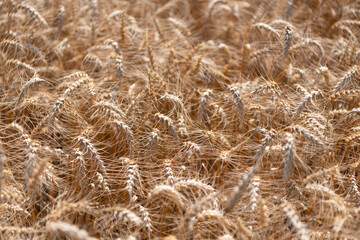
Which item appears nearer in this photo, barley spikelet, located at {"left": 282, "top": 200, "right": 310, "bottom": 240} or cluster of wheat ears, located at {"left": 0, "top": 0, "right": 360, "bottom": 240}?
barley spikelet, located at {"left": 282, "top": 200, "right": 310, "bottom": 240}

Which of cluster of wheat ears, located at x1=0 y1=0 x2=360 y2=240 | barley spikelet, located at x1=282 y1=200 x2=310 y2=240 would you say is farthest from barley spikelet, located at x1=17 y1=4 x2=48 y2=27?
barley spikelet, located at x1=282 y1=200 x2=310 y2=240

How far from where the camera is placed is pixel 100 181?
199 centimetres

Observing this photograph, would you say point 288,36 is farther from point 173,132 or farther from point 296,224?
point 296,224

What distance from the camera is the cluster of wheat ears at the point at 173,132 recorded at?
1831mm

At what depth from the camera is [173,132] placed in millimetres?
2160

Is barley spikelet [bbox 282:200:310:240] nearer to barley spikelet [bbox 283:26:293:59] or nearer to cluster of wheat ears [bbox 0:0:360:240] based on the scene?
cluster of wheat ears [bbox 0:0:360:240]

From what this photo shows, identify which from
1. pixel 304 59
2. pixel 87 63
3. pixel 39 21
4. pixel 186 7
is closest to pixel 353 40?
pixel 304 59

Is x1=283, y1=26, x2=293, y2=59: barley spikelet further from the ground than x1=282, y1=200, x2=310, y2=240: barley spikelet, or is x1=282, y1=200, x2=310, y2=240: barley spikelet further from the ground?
x1=283, y1=26, x2=293, y2=59: barley spikelet

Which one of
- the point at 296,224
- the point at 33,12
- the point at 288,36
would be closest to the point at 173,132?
the point at 296,224

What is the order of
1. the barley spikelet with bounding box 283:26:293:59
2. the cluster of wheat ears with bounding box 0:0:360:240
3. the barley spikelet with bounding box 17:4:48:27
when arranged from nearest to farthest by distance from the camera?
the cluster of wheat ears with bounding box 0:0:360:240
the barley spikelet with bounding box 283:26:293:59
the barley spikelet with bounding box 17:4:48:27

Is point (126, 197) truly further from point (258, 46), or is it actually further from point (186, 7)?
point (186, 7)

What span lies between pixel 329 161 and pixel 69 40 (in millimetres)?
2176

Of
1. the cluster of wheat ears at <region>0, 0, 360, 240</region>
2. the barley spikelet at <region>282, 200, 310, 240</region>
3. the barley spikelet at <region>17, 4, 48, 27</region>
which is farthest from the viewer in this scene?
the barley spikelet at <region>17, 4, 48, 27</region>

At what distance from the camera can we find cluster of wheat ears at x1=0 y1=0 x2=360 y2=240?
6.01 feet
